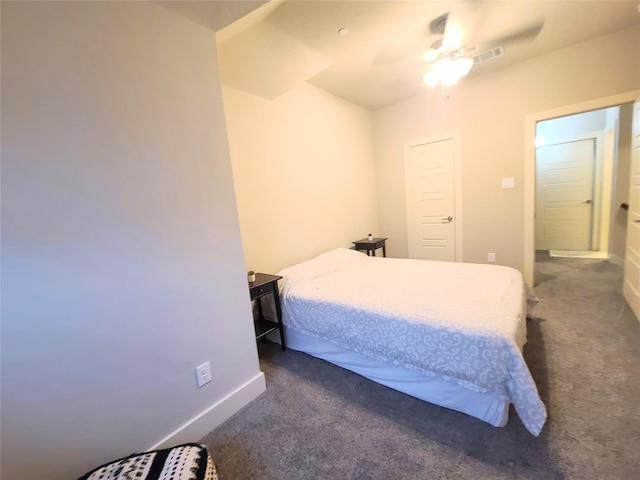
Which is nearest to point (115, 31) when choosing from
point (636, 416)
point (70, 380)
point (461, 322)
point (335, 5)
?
point (335, 5)

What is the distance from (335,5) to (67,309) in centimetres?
223

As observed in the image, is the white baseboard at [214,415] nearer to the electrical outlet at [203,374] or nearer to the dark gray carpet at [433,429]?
the dark gray carpet at [433,429]

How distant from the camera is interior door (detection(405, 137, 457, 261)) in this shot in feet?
12.2

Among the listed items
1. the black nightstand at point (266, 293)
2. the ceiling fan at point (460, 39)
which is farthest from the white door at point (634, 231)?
the black nightstand at point (266, 293)

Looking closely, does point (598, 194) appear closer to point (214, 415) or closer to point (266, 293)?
point (266, 293)

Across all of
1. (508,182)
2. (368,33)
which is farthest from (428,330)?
(508,182)

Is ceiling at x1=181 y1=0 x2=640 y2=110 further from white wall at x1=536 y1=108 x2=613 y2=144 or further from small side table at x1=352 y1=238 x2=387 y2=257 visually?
white wall at x1=536 y1=108 x2=613 y2=144

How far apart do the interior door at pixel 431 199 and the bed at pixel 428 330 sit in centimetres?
140

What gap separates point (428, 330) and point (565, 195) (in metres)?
5.36

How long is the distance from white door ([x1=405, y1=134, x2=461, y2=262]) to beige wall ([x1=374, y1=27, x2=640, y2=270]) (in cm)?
12

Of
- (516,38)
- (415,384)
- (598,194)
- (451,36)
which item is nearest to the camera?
(415,384)

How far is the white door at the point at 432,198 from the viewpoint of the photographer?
3709 millimetres

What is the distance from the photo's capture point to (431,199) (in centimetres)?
390

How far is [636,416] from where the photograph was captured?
1.42 meters
